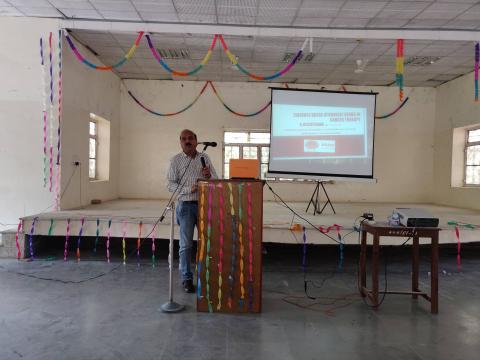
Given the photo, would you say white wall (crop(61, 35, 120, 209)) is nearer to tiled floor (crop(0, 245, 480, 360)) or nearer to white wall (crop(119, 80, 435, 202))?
white wall (crop(119, 80, 435, 202))

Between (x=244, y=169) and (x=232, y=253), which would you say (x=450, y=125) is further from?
(x=232, y=253)

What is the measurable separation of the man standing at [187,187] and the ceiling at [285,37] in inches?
94.5

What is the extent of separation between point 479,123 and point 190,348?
23.3 ft

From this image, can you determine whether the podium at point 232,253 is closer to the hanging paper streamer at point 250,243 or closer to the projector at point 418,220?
the hanging paper streamer at point 250,243

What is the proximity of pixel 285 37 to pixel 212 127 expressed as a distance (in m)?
3.22

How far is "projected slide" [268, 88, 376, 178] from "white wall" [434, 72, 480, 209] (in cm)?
302

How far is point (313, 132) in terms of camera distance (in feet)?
17.7

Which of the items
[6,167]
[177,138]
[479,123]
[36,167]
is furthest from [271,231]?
[479,123]

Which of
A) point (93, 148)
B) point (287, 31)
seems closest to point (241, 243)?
point (287, 31)

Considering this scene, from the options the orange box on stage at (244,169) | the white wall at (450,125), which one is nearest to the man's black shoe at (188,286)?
the orange box on stage at (244,169)

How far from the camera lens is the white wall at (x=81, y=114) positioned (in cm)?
532

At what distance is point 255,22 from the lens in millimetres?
5164

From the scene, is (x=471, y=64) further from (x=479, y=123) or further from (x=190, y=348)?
(x=190, y=348)

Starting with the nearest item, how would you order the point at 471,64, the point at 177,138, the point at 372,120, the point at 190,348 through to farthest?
the point at 190,348 < the point at 372,120 < the point at 471,64 < the point at 177,138
